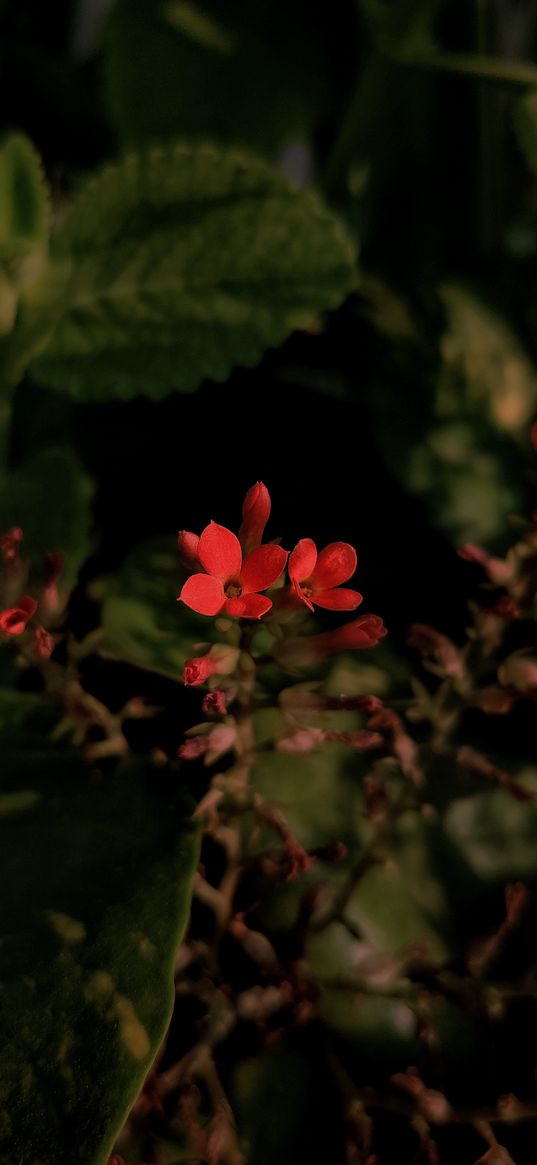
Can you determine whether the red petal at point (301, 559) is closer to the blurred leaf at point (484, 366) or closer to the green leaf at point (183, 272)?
the green leaf at point (183, 272)

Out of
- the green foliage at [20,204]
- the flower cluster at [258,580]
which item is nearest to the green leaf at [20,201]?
the green foliage at [20,204]

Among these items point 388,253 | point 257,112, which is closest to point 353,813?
point 388,253

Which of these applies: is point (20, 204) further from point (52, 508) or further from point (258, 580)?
point (258, 580)

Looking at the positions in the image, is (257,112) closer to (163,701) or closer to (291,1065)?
(163,701)

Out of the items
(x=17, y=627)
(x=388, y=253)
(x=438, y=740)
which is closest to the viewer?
(x=17, y=627)

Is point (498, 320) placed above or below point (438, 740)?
above

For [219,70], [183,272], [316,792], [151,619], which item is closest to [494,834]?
[316,792]
